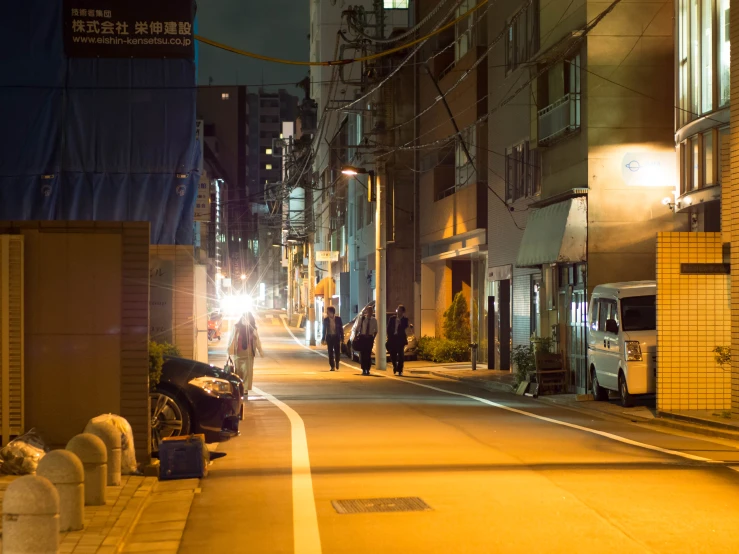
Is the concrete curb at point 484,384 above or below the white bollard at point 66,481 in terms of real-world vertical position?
below

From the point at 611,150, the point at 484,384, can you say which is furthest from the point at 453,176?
the point at 611,150

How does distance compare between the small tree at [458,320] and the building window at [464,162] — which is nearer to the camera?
the building window at [464,162]

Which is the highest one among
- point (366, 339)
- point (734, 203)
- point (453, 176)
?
point (453, 176)

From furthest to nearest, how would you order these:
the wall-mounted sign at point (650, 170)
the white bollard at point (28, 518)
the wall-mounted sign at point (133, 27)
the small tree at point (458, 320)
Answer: the small tree at point (458, 320) → the wall-mounted sign at point (650, 170) → the wall-mounted sign at point (133, 27) → the white bollard at point (28, 518)

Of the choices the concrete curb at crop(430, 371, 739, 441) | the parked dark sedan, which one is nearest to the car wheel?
the parked dark sedan

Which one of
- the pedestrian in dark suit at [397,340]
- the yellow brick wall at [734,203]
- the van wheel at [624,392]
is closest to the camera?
the yellow brick wall at [734,203]

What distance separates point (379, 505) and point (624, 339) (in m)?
11.3

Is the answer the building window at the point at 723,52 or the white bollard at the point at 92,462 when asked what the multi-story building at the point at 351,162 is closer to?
the building window at the point at 723,52

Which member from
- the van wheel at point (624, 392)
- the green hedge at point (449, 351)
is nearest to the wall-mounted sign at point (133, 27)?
the van wheel at point (624, 392)

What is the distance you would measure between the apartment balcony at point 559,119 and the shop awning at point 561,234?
5.65 feet

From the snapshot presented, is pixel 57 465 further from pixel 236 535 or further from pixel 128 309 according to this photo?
pixel 128 309

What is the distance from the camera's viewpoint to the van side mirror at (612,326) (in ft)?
65.6

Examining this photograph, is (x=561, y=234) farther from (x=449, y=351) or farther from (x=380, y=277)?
(x=449, y=351)

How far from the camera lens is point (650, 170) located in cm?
2375
